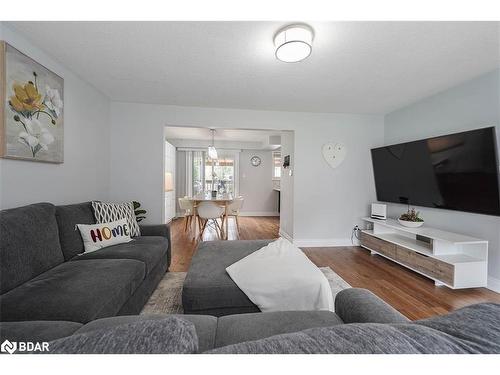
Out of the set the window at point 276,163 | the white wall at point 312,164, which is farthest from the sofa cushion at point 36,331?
the window at point 276,163

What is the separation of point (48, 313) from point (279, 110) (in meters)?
3.40

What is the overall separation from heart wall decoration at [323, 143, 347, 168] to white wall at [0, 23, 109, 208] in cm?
343

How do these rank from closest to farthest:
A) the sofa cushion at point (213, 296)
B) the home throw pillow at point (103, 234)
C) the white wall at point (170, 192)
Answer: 1. the sofa cushion at point (213, 296)
2. the home throw pillow at point (103, 234)
3. the white wall at point (170, 192)

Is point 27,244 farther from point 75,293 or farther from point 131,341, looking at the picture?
point 131,341

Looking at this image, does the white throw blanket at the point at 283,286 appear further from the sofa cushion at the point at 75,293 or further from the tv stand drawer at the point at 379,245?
the tv stand drawer at the point at 379,245

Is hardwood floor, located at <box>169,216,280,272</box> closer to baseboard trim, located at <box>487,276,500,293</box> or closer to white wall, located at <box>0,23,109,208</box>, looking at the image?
white wall, located at <box>0,23,109,208</box>

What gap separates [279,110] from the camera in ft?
11.2

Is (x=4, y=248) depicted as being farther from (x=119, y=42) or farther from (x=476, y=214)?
(x=476, y=214)

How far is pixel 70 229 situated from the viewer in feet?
5.76

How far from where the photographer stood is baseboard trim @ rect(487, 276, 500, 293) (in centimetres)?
208

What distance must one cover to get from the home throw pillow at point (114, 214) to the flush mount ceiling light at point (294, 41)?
224 cm

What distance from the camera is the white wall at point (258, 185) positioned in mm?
6652

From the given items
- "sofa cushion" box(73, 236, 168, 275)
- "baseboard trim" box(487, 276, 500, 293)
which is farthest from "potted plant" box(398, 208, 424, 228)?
"sofa cushion" box(73, 236, 168, 275)

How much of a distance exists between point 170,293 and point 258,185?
4958mm
